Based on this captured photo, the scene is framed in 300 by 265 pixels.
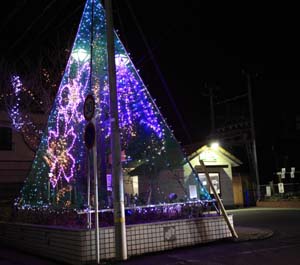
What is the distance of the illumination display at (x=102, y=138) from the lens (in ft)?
35.6

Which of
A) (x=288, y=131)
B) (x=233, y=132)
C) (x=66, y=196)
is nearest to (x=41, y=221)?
(x=66, y=196)

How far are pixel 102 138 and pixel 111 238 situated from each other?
3090 mm

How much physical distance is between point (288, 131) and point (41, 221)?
3291 cm

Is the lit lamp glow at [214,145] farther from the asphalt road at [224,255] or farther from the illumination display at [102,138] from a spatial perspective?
the asphalt road at [224,255]

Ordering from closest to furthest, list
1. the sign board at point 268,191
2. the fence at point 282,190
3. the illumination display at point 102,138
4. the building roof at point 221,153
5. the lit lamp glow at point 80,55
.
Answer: the illumination display at point 102,138 < the lit lamp glow at point 80,55 < the building roof at point 221,153 < the fence at point 282,190 < the sign board at point 268,191

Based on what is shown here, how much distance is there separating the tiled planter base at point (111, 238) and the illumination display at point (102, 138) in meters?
0.99

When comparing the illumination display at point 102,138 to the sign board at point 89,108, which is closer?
the sign board at point 89,108

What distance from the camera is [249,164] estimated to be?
32.2 metres

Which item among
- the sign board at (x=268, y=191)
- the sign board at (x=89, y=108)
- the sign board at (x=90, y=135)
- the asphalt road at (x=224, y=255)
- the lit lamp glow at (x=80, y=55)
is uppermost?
Answer: the lit lamp glow at (x=80, y=55)

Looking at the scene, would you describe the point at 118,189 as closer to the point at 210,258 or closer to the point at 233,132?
the point at 210,258

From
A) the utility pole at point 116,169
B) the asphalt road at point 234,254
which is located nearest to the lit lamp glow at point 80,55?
the utility pole at point 116,169

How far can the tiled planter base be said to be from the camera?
338 inches

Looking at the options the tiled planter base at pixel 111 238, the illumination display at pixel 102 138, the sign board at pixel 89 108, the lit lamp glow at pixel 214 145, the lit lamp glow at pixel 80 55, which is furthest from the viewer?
the lit lamp glow at pixel 214 145

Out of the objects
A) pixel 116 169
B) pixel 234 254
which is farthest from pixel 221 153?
pixel 116 169
